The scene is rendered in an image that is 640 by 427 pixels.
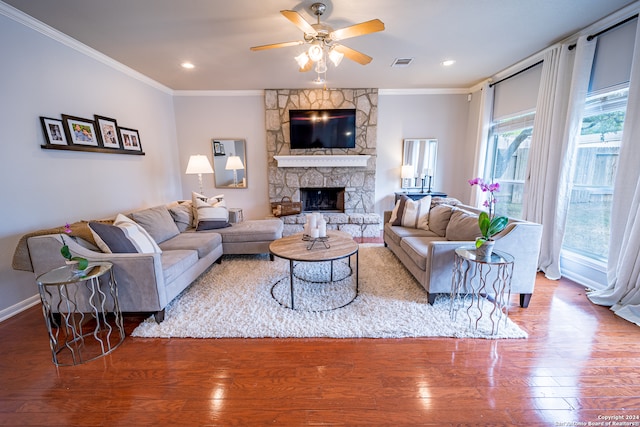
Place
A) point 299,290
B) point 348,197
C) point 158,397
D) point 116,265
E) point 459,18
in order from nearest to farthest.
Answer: point 158,397, point 116,265, point 459,18, point 299,290, point 348,197

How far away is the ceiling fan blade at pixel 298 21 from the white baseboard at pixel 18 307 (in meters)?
3.49

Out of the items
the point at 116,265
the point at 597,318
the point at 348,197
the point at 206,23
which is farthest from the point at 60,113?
the point at 597,318

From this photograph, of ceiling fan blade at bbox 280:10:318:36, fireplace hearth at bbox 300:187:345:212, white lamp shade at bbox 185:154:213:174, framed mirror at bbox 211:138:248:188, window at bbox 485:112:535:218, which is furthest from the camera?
fireplace hearth at bbox 300:187:345:212

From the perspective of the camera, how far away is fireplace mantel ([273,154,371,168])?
493cm

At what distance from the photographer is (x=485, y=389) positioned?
149 cm

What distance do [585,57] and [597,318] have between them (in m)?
2.64

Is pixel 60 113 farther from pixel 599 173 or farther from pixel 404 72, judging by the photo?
pixel 599 173

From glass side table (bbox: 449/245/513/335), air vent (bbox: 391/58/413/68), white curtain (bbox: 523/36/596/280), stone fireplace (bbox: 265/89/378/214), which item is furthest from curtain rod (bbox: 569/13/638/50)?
stone fireplace (bbox: 265/89/378/214)

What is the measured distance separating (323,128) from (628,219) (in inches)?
164

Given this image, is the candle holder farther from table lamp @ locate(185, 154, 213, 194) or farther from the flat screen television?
the flat screen television

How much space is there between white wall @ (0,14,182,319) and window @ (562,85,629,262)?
565cm

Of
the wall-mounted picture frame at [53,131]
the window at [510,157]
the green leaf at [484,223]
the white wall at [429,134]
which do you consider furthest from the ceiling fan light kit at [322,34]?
the window at [510,157]

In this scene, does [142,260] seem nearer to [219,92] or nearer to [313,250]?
[313,250]

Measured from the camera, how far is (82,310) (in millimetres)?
2037
